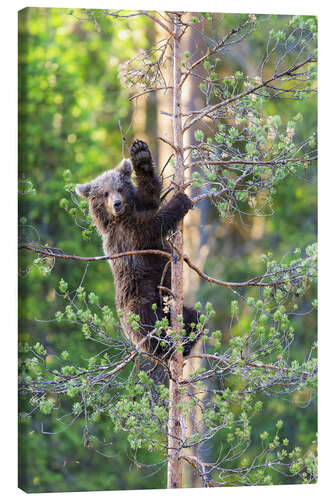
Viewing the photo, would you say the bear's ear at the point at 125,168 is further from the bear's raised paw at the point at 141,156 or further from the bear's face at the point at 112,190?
the bear's raised paw at the point at 141,156

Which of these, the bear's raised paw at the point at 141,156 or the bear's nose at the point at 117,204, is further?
the bear's nose at the point at 117,204

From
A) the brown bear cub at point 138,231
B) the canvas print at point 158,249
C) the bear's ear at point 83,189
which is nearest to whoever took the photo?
the canvas print at point 158,249

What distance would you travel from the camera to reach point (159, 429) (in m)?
4.60

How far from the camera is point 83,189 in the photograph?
16.4 feet

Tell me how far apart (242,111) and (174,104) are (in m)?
0.47

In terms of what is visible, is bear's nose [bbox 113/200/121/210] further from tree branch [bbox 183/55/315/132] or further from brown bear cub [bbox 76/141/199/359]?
tree branch [bbox 183/55/315/132]

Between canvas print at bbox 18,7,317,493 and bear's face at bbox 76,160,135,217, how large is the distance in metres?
0.01

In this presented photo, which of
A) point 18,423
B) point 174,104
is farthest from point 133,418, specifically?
point 174,104

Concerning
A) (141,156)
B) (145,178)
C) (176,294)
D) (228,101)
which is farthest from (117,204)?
(228,101)

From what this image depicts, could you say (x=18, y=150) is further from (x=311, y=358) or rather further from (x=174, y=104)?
(x=311, y=358)

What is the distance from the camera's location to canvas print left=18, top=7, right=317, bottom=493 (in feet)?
15.2

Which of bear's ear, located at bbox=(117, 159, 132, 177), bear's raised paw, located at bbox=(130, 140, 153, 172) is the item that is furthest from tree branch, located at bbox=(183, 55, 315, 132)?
bear's ear, located at bbox=(117, 159, 132, 177)

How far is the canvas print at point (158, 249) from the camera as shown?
4.63 m

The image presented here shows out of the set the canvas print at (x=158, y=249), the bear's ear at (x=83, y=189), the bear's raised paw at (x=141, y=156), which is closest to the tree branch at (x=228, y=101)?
the canvas print at (x=158, y=249)
